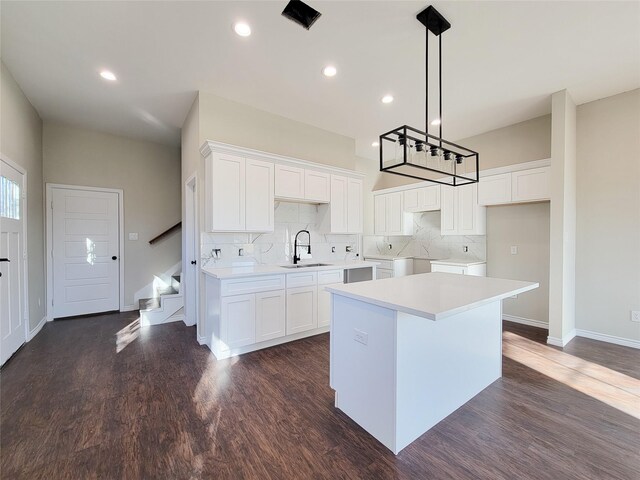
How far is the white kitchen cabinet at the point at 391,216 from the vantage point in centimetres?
555

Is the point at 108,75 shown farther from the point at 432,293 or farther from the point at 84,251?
the point at 432,293

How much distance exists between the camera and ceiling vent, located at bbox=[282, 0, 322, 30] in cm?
214

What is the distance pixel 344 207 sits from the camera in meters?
4.35

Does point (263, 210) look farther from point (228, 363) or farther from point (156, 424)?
point (156, 424)

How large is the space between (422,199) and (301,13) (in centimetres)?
371

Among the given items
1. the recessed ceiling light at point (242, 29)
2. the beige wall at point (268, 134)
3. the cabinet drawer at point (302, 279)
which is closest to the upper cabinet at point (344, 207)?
the beige wall at point (268, 134)

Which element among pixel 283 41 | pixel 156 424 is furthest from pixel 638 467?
pixel 283 41

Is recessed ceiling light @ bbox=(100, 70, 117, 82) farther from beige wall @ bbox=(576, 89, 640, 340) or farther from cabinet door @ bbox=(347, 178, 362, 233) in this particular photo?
beige wall @ bbox=(576, 89, 640, 340)

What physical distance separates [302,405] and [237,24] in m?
3.09

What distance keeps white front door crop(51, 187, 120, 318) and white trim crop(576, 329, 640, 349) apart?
682 cm

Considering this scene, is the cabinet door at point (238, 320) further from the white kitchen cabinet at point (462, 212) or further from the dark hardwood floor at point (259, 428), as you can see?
the white kitchen cabinet at point (462, 212)

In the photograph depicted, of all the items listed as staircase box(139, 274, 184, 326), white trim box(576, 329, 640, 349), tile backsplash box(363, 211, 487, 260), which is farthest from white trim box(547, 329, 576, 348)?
staircase box(139, 274, 184, 326)

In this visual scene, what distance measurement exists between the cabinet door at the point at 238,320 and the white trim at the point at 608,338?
409cm

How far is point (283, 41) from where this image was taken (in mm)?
2523
